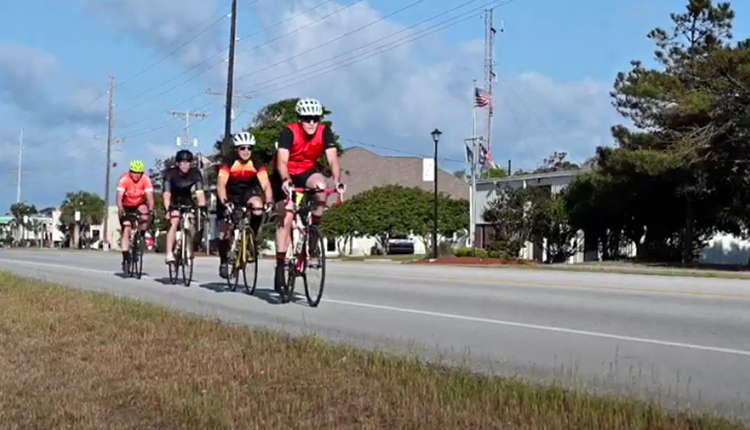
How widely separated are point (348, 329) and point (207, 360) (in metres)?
2.80

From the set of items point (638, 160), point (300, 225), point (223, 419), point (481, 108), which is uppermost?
point (481, 108)

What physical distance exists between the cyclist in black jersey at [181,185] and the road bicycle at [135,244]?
1.71m

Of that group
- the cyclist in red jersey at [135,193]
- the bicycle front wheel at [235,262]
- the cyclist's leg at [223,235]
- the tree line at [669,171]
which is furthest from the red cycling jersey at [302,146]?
the tree line at [669,171]

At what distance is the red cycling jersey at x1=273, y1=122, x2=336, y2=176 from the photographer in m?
11.6

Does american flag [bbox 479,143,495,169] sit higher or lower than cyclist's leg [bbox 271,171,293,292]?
higher

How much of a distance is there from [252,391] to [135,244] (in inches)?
461

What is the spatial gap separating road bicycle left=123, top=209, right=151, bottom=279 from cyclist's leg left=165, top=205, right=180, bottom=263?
4.87 ft

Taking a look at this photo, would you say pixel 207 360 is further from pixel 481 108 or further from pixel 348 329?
pixel 481 108

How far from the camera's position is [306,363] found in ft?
25.0

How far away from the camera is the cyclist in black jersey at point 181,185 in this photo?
51.2 ft

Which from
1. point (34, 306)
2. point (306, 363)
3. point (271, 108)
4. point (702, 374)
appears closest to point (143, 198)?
point (34, 306)

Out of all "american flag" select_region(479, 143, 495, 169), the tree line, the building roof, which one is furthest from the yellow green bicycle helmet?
the building roof

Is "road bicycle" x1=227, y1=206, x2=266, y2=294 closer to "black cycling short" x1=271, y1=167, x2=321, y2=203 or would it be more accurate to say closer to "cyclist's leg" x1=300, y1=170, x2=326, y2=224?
"black cycling short" x1=271, y1=167, x2=321, y2=203

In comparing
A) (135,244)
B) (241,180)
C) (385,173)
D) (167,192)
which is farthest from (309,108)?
(385,173)
